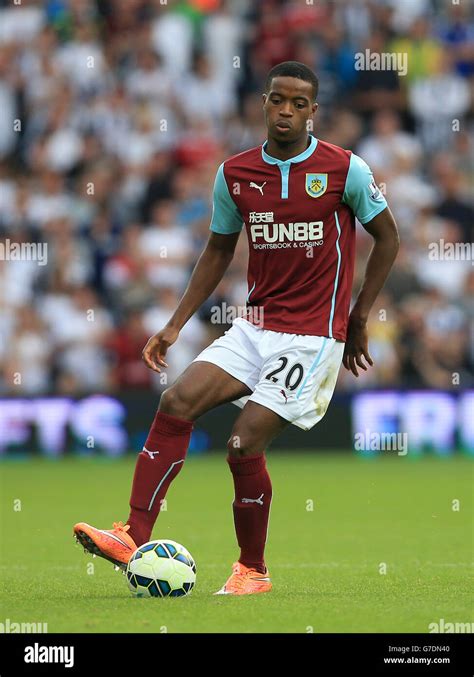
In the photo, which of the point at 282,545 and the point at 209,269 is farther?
the point at 282,545

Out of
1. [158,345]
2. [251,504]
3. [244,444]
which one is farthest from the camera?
[158,345]

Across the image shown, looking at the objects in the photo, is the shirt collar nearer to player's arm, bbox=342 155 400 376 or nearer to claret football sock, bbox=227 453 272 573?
player's arm, bbox=342 155 400 376

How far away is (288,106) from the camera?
707cm

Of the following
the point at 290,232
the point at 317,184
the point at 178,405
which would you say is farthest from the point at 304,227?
the point at 178,405

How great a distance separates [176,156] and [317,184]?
38.9ft

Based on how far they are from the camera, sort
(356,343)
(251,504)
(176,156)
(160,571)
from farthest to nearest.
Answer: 1. (176,156)
2. (356,343)
3. (251,504)
4. (160,571)

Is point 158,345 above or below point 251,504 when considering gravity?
above

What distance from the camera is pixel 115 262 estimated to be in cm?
1761

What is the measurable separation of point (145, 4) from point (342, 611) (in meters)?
15.2

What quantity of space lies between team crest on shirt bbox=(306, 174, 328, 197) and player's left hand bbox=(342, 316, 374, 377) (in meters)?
0.71

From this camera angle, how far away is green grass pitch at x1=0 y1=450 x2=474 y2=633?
6336 millimetres

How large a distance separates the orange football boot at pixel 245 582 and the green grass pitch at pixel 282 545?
10 centimetres

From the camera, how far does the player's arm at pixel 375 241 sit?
722 centimetres

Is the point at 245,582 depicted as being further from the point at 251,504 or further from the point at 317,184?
the point at 317,184
